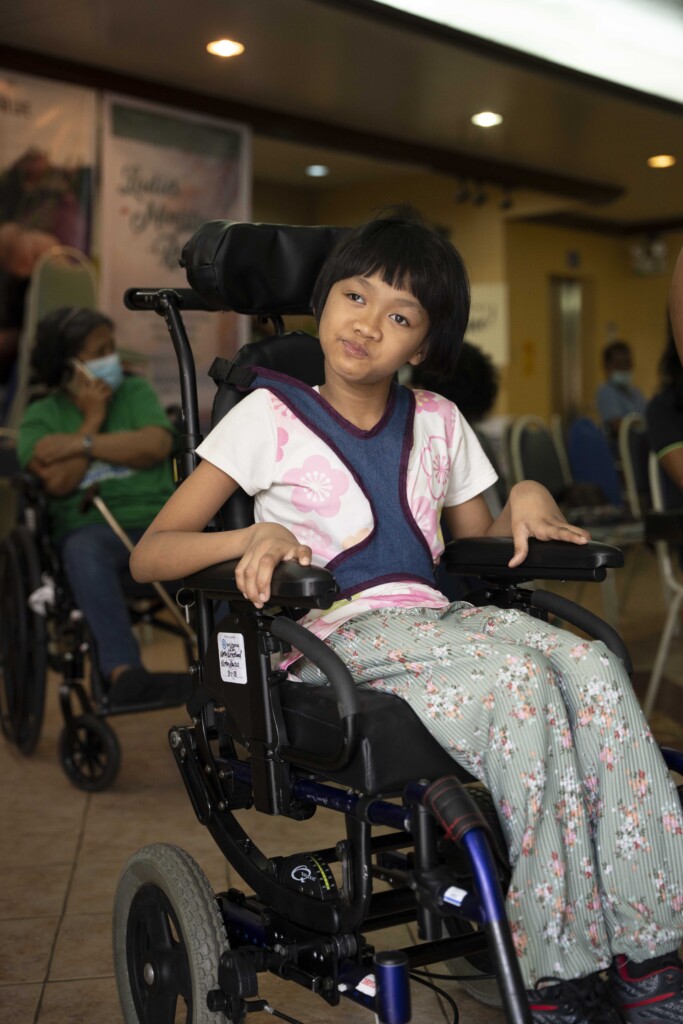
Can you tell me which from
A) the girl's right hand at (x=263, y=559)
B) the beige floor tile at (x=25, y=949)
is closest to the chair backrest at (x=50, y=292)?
the beige floor tile at (x=25, y=949)

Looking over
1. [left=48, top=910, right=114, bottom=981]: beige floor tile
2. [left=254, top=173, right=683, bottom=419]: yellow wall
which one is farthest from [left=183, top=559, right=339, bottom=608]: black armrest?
[left=254, top=173, right=683, bottom=419]: yellow wall

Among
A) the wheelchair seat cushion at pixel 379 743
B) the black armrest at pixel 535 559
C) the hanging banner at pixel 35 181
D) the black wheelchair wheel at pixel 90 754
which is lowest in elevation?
the black wheelchair wheel at pixel 90 754

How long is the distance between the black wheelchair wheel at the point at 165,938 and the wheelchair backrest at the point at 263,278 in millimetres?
609

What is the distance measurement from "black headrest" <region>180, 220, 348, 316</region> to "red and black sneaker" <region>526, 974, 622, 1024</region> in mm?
1010

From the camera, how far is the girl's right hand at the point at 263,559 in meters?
1.30

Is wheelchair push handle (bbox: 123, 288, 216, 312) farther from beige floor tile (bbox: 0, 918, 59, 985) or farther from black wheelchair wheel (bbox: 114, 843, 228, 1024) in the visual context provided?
beige floor tile (bbox: 0, 918, 59, 985)

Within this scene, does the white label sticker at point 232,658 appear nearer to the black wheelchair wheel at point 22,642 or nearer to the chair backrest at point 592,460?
the black wheelchair wheel at point 22,642

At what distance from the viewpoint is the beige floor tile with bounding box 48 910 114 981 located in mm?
1931

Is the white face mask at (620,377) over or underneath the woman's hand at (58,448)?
over

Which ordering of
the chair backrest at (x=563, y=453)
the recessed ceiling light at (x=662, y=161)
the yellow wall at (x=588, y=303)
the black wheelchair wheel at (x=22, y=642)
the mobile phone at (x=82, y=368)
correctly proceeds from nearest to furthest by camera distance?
the black wheelchair wheel at (x=22, y=642)
the mobile phone at (x=82, y=368)
the chair backrest at (x=563, y=453)
the recessed ceiling light at (x=662, y=161)
the yellow wall at (x=588, y=303)

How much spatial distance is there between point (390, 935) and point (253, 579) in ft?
3.33

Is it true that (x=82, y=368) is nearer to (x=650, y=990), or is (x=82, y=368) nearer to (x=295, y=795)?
(x=295, y=795)

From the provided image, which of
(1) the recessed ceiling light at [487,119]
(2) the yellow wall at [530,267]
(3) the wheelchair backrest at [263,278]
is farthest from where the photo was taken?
(2) the yellow wall at [530,267]

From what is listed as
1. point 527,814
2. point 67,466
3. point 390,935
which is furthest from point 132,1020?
point 67,466
